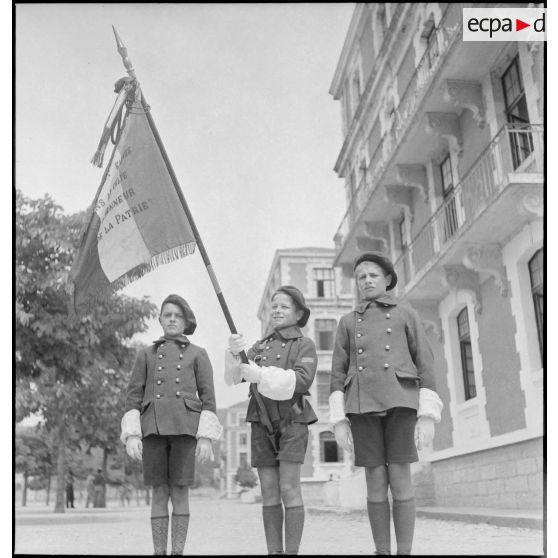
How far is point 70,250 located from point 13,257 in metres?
3.76

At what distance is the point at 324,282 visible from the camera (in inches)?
463

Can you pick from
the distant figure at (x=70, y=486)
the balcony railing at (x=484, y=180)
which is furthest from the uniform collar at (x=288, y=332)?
the distant figure at (x=70, y=486)

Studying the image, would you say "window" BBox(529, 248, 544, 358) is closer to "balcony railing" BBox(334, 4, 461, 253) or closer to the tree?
"balcony railing" BBox(334, 4, 461, 253)

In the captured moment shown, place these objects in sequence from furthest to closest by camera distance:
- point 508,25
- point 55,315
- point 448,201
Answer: point 448,201 < point 55,315 < point 508,25

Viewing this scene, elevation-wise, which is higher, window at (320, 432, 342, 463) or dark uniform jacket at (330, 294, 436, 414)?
dark uniform jacket at (330, 294, 436, 414)

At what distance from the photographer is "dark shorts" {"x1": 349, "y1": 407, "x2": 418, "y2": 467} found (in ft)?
12.2

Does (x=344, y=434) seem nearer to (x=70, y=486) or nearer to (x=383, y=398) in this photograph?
(x=383, y=398)

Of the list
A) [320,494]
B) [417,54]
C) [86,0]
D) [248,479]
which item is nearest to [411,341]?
[86,0]

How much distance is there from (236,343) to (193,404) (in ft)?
1.71

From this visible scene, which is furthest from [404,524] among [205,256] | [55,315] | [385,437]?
[55,315]

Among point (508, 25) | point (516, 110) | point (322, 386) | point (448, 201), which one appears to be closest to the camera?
Answer: point (508, 25)

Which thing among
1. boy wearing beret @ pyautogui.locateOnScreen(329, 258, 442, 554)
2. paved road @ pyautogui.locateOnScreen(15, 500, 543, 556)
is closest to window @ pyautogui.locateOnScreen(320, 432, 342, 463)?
paved road @ pyautogui.locateOnScreen(15, 500, 543, 556)

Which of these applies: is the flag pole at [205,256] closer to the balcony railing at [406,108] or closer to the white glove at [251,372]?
the white glove at [251,372]

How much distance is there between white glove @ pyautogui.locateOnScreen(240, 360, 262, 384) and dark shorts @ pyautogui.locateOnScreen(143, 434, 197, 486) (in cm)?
59
